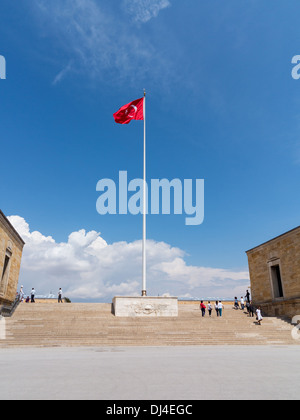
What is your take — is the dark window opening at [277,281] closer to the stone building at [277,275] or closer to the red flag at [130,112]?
the stone building at [277,275]

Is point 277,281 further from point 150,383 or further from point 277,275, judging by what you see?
point 150,383

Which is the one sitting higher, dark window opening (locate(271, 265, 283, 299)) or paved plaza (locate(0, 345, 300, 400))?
dark window opening (locate(271, 265, 283, 299))

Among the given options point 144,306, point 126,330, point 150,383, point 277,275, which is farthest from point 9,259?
point 277,275

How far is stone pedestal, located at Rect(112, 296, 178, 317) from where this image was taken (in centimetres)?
1933

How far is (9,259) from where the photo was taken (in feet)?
76.2

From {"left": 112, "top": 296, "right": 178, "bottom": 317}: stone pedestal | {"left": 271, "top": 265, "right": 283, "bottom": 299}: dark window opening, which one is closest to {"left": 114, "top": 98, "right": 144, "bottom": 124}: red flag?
{"left": 112, "top": 296, "right": 178, "bottom": 317}: stone pedestal

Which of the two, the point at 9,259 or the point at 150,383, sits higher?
the point at 9,259

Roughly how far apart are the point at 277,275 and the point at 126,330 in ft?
49.4

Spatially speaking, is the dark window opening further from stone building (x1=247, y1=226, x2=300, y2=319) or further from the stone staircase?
the stone staircase

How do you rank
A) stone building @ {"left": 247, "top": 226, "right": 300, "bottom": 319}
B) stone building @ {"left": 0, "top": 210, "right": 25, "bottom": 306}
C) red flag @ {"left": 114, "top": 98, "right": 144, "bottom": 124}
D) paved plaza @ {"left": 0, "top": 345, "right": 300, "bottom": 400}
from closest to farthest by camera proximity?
paved plaza @ {"left": 0, "top": 345, "right": 300, "bottom": 400}
stone building @ {"left": 247, "top": 226, "right": 300, "bottom": 319}
stone building @ {"left": 0, "top": 210, "right": 25, "bottom": 306}
red flag @ {"left": 114, "top": 98, "right": 144, "bottom": 124}

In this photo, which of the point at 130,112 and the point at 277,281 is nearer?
the point at 130,112

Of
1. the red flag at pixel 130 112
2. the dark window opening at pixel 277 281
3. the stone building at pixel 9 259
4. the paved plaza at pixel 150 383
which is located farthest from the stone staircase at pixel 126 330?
the red flag at pixel 130 112

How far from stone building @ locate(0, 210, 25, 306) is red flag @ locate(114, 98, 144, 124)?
36.6ft

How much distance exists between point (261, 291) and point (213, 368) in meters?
21.0
